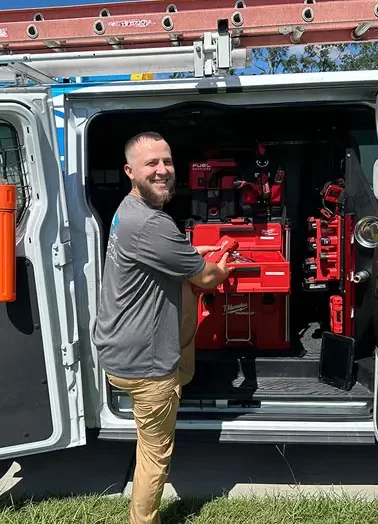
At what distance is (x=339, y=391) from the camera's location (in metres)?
3.05

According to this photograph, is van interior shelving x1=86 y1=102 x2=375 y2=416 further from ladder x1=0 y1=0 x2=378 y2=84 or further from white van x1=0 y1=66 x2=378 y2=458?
ladder x1=0 y1=0 x2=378 y2=84

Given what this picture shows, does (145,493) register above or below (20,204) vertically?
below

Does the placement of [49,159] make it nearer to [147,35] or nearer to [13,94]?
[13,94]

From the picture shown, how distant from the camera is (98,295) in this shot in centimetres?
272

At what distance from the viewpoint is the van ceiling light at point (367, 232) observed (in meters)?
2.97

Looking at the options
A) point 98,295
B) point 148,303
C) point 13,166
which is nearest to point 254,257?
point 98,295

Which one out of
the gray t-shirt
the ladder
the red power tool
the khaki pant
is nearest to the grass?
the khaki pant

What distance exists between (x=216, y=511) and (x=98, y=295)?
123cm

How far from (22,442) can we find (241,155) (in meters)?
2.35

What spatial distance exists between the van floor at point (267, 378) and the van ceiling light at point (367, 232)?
711 millimetres

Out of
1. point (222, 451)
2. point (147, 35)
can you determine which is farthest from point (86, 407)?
point (147, 35)

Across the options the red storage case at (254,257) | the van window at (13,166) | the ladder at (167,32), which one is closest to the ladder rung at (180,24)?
the ladder at (167,32)

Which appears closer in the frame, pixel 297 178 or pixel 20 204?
pixel 20 204

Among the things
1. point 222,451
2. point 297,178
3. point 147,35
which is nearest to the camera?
point 147,35
